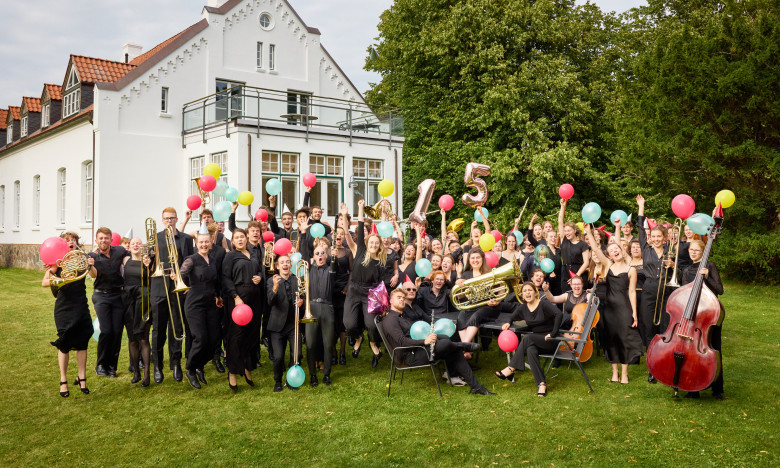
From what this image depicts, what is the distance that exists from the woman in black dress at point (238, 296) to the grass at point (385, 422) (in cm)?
37

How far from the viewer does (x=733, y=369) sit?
27.2 ft

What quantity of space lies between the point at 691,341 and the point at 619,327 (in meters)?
1.43

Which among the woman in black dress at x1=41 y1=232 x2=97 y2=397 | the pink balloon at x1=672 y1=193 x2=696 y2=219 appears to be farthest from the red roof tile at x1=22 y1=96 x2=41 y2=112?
the pink balloon at x1=672 y1=193 x2=696 y2=219

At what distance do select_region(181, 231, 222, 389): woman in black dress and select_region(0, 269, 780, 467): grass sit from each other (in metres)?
0.54

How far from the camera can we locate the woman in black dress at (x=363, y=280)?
27.6ft

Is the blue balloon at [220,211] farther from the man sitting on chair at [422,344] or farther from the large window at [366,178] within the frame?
the large window at [366,178]

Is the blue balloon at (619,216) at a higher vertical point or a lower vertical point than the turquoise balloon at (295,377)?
higher

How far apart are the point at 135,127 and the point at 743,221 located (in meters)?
18.3

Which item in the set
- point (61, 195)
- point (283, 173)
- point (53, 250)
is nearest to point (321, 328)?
point (53, 250)

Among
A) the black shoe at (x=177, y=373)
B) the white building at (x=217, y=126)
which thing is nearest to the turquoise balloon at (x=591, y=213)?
the black shoe at (x=177, y=373)

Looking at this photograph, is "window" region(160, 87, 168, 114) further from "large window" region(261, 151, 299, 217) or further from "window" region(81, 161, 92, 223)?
"large window" region(261, 151, 299, 217)

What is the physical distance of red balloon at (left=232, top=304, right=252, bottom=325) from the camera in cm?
704

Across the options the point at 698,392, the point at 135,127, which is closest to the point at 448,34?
the point at 135,127

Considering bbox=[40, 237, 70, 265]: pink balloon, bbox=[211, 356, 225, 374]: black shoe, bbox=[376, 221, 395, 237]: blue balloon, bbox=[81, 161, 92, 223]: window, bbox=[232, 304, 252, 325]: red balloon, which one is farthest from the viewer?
bbox=[81, 161, 92, 223]: window
